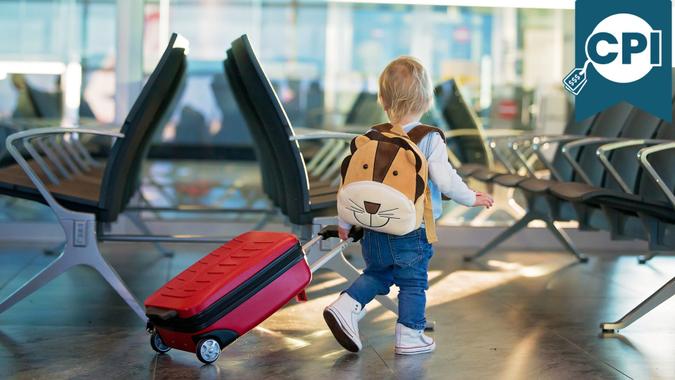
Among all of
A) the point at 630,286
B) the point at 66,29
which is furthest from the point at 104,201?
the point at 66,29

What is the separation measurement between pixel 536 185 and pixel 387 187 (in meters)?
1.87

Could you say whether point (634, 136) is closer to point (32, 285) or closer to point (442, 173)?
point (442, 173)

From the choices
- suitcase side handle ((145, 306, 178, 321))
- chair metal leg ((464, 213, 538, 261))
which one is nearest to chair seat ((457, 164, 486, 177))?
chair metal leg ((464, 213, 538, 261))

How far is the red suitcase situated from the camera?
3.35m

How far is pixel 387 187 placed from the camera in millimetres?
3488

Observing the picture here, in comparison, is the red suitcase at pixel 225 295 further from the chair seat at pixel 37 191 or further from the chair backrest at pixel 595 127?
the chair backrest at pixel 595 127

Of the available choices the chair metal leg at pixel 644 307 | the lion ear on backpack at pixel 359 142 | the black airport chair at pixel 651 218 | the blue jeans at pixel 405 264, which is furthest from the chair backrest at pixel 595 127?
the lion ear on backpack at pixel 359 142

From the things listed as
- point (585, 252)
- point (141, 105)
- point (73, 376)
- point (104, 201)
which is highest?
point (141, 105)

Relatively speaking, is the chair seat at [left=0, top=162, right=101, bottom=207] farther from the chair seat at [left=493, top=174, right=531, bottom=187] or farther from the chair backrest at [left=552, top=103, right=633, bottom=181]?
the chair backrest at [left=552, top=103, right=633, bottom=181]

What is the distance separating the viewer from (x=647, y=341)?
3.96 metres

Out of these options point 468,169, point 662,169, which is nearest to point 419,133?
point 662,169

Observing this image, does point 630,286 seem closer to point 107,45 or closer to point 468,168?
point 468,168

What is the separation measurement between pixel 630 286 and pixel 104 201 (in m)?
2.75

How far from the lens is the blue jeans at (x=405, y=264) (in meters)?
3.66
